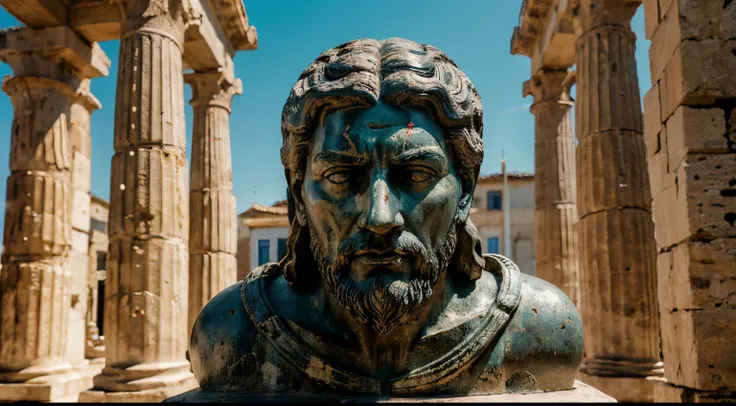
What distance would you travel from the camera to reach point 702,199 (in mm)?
4508

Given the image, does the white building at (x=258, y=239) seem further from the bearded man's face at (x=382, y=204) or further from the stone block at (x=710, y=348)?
the bearded man's face at (x=382, y=204)

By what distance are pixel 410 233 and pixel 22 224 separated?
9.62m

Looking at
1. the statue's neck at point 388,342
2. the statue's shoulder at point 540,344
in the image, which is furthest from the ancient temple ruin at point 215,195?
the statue's neck at point 388,342

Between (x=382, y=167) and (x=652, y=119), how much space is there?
4.28 m

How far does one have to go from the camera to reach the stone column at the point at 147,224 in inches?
297

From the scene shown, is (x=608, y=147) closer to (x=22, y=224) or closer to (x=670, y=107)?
(x=670, y=107)

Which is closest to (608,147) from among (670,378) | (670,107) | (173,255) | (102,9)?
(670,107)

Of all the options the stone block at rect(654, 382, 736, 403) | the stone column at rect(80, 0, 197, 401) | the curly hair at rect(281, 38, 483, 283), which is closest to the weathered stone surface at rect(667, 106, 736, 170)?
the stone block at rect(654, 382, 736, 403)

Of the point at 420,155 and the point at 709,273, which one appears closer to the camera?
the point at 420,155

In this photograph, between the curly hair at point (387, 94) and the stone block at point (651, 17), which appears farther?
the stone block at point (651, 17)

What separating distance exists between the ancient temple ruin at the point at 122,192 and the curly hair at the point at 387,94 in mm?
5890

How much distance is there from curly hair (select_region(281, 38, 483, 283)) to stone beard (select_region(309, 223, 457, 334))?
0.33 meters

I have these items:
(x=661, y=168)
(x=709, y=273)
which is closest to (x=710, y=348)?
(x=709, y=273)

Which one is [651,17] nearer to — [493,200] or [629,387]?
[629,387]
